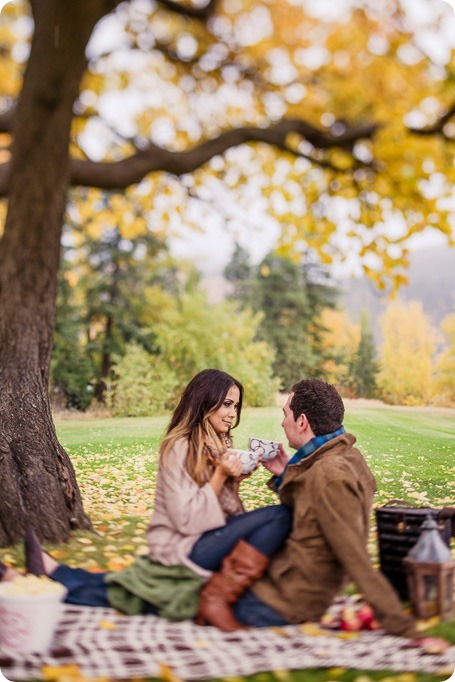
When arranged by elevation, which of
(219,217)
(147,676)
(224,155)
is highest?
(224,155)

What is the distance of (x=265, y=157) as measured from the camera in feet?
16.3

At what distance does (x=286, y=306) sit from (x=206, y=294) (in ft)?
1.67

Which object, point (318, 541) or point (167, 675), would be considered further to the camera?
point (318, 541)

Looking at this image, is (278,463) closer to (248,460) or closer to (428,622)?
(248,460)

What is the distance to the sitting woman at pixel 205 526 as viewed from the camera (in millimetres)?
3184

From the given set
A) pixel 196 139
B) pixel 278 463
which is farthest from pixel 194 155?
pixel 278 463

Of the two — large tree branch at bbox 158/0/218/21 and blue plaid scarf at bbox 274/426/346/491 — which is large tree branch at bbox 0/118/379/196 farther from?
blue plaid scarf at bbox 274/426/346/491

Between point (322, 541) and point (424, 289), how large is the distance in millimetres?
1968

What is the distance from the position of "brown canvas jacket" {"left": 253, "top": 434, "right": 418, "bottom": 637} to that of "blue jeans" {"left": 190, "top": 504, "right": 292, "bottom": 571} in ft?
0.22

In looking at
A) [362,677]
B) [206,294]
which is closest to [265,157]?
[206,294]

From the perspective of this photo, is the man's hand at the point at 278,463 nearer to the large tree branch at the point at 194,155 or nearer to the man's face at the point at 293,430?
the man's face at the point at 293,430

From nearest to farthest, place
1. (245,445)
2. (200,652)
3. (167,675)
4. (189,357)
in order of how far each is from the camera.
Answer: (167,675) < (200,652) < (245,445) < (189,357)

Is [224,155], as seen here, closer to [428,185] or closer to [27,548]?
[428,185]

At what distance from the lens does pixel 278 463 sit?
3658 millimetres
